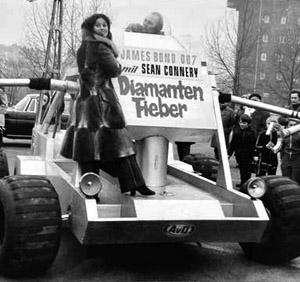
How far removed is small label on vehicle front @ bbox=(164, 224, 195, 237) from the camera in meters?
4.61

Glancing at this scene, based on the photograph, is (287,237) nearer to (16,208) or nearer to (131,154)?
(131,154)

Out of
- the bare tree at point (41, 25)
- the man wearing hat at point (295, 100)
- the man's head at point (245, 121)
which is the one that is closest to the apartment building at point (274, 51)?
the bare tree at point (41, 25)

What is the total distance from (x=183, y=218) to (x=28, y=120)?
12677 millimetres

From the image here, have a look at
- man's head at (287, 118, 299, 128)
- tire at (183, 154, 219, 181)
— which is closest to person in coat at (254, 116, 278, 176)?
tire at (183, 154, 219, 181)

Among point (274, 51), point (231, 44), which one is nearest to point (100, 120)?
point (231, 44)

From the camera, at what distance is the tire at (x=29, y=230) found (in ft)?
14.5

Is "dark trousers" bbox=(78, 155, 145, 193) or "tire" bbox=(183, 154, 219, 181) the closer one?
"dark trousers" bbox=(78, 155, 145, 193)

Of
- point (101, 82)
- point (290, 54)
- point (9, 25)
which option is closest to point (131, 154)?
point (101, 82)

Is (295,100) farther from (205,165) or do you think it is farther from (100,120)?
(100,120)

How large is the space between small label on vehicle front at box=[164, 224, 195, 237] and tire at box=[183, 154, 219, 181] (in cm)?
320

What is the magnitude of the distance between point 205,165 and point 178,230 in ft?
11.6

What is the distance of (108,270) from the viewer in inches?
196

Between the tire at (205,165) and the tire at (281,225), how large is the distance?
102 inches

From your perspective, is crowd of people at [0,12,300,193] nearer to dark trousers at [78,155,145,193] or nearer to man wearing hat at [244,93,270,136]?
dark trousers at [78,155,145,193]
